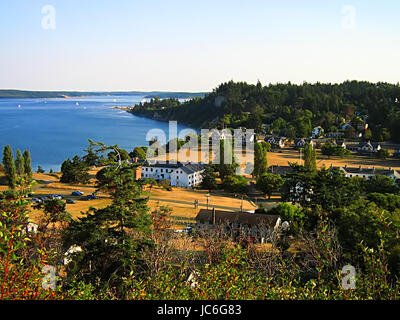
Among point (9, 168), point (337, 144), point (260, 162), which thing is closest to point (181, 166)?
point (260, 162)

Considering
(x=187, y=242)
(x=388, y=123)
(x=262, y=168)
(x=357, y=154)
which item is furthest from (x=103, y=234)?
(x=388, y=123)

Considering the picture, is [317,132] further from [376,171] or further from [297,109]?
[376,171]

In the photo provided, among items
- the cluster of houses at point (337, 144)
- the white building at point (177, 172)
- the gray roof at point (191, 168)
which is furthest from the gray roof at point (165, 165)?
the cluster of houses at point (337, 144)

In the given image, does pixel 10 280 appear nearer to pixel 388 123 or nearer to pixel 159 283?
pixel 159 283

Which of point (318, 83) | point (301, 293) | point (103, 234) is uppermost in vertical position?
point (318, 83)

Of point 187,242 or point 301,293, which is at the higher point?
point 301,293

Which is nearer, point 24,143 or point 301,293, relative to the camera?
point 301,293

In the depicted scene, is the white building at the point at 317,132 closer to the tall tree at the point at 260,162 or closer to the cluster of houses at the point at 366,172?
the cluster of houses at the point at 366,172
